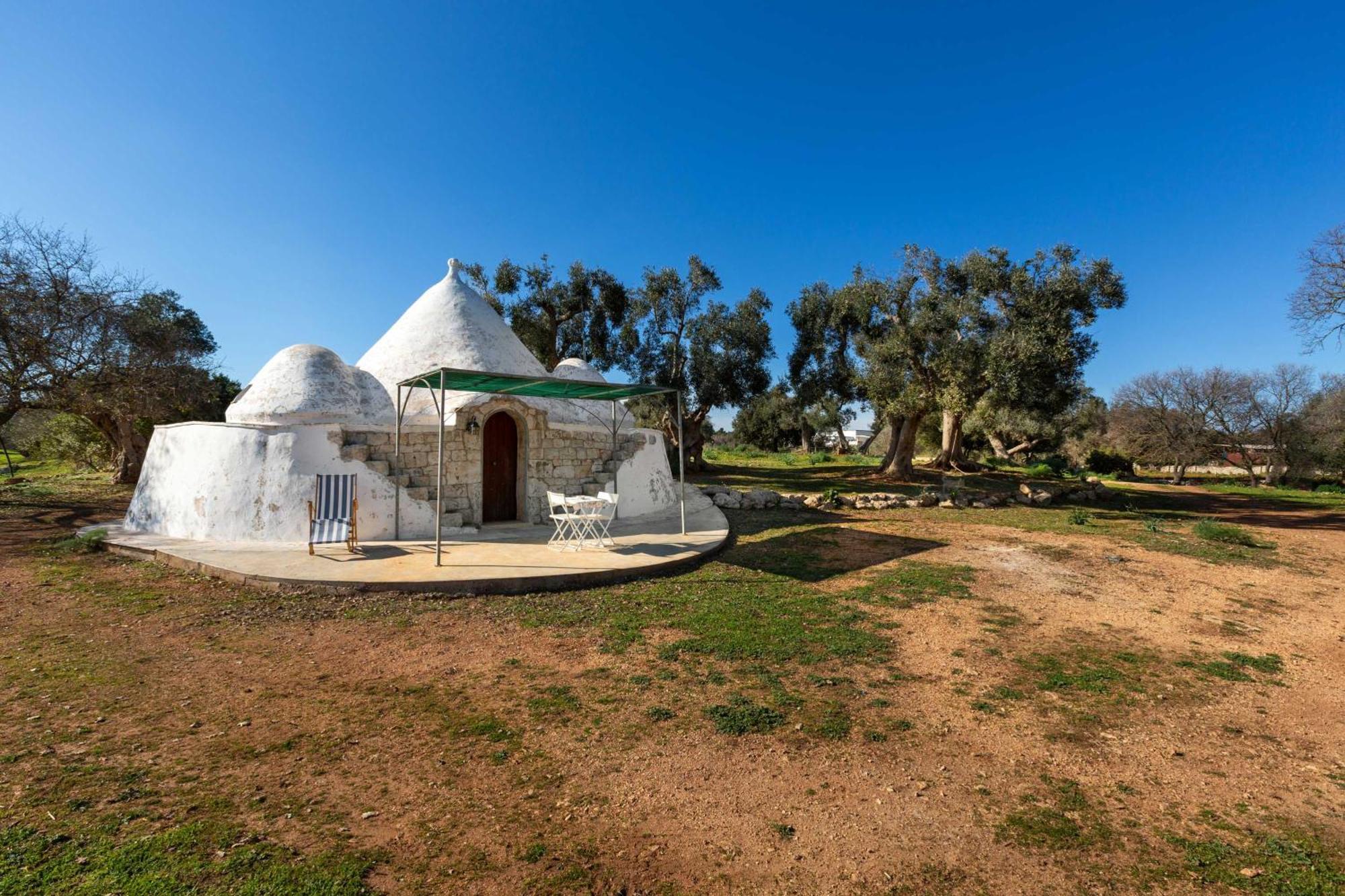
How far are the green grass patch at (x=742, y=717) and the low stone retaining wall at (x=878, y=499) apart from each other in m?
10.6

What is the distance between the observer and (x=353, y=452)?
9438mm

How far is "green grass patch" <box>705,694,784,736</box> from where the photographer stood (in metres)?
3.74

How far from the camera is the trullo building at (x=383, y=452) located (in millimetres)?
9234

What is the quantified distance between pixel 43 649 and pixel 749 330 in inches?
868

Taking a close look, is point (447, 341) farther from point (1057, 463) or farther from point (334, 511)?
point (1057, 463)

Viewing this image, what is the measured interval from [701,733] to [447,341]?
1150cm

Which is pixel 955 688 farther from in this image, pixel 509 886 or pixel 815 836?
pixel 509 886

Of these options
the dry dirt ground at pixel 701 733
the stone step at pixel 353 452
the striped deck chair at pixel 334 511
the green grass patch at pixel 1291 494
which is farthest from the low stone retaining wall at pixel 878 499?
the green grass patch at pixel 1291 494

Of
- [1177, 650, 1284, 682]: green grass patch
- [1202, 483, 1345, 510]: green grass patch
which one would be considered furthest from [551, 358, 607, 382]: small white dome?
[1202, 483, 1345, 510]: green grass patch

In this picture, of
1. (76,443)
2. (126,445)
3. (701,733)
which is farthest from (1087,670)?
(76,443)

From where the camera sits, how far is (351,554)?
826 centimetres

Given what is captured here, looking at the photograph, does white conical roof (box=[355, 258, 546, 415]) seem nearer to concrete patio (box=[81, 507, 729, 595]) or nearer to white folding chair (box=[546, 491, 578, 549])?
white folding chair (box=[546, 491, 578, 549])

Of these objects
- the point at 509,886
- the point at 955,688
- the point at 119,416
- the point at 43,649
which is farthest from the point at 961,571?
the point at 119,416

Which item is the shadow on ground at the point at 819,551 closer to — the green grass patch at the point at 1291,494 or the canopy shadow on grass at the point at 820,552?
the canopy shadow on grass at the point at 820,552
